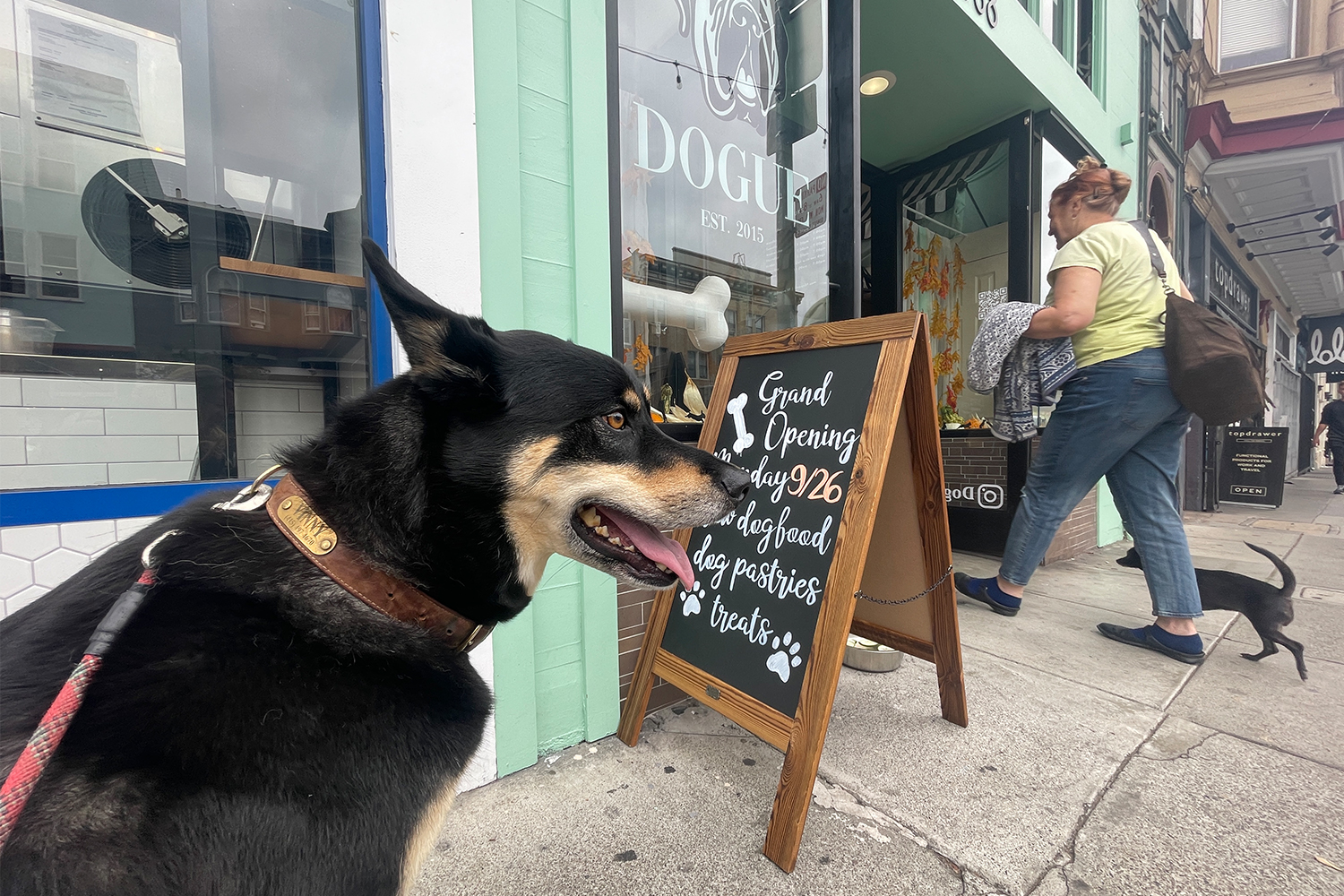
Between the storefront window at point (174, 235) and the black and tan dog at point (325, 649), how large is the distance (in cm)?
82

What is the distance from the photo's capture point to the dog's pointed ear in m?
1.04

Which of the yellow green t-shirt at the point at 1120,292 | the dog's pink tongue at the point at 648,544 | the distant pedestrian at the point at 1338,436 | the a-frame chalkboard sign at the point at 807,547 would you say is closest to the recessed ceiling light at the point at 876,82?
the yellow green t-shirt at the point at 1120,292

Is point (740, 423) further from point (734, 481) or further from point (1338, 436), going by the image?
point (1338, 436)

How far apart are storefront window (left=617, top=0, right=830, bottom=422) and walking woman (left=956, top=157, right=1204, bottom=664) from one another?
137cm

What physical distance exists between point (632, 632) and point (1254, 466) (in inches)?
430

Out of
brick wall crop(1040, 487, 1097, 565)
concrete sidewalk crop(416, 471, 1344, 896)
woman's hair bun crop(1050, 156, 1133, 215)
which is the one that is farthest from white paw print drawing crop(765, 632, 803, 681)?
brick wall crop(1040, 487, 1097, 565)

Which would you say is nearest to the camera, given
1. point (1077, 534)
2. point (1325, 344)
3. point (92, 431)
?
point (92, 431)

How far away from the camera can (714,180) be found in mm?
3172

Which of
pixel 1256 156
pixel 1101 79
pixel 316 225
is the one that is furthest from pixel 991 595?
pixel 1256 156

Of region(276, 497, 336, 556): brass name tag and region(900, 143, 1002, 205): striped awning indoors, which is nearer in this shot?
region(276, 497, 336, 556): brass name tag

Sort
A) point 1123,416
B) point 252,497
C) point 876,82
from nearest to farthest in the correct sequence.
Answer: point 252,497, point 1123,416, point 876,82

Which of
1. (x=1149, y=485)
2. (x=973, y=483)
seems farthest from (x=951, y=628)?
(x=973, y=483)

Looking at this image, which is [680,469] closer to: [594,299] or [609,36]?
[594,299]

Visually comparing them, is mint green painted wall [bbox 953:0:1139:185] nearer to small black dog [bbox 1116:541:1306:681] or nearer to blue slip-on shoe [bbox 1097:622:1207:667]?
small black dog [bbox 1116:541:1306:681]
